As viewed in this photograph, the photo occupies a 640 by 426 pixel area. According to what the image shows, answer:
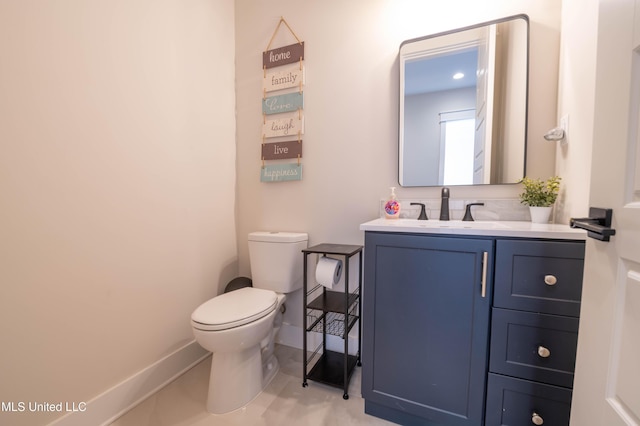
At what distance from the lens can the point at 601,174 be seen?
61 cm

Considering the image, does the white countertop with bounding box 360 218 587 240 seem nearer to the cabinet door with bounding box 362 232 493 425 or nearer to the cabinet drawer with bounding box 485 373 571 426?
the cabinet door with bounding box 362 232 493 425

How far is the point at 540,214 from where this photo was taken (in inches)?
47.7

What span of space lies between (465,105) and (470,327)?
3.67 feet

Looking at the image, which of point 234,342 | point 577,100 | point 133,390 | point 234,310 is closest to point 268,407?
point 234,342

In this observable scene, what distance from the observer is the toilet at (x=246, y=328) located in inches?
47.6

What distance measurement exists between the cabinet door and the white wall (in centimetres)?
52

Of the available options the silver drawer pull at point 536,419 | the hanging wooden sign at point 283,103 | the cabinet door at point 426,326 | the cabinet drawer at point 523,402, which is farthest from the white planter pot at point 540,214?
the hanging wooden sign at point 283,103

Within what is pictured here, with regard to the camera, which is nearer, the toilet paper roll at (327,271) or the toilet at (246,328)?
the toilet at (246,328)

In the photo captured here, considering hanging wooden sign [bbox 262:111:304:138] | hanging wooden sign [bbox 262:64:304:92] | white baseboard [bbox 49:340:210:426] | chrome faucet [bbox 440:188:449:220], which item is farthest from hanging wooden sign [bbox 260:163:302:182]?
white baseboard [bbox 49:340:210:426]

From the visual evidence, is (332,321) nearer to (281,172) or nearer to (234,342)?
(234,342)

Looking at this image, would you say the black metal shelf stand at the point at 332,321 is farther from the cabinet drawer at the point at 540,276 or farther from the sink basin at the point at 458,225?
the cabinet drawer at the point at 540,276

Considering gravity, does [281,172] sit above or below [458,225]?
above

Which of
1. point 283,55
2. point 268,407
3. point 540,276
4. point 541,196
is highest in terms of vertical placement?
point 283,55

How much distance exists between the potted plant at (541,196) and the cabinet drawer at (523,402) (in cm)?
71
